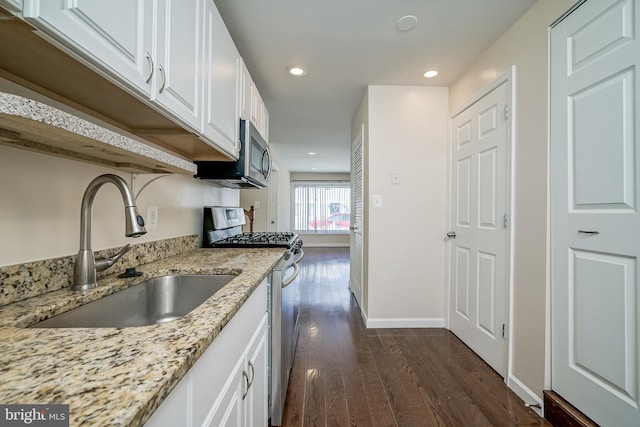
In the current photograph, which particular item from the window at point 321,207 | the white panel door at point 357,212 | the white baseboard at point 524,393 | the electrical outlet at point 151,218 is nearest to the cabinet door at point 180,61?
the electrical outlet at point 151,218

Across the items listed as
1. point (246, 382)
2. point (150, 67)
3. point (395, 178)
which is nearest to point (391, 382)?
point (246, 382)

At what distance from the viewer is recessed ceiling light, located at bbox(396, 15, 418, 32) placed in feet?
5.49

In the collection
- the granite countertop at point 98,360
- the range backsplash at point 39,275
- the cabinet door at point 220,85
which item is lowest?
the granite countertop at point 98,360

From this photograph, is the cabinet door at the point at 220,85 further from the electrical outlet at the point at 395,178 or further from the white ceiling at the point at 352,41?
the electrical outlet at the point at 395,178

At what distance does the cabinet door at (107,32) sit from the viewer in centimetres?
56

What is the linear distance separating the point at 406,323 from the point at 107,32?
279 cm

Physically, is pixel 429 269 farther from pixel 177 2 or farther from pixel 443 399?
pixel 177 2

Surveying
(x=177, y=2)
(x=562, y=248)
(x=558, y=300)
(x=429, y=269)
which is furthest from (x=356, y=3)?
(x=429, y=269)

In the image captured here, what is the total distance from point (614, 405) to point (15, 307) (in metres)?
2.14

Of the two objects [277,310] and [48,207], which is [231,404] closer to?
[277,310]

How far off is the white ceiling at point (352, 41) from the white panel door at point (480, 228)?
1.37ft

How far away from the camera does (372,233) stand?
2.62 m

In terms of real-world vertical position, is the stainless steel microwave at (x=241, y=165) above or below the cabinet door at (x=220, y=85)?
below

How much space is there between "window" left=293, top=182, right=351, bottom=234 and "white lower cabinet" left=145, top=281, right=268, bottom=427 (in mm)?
7179
